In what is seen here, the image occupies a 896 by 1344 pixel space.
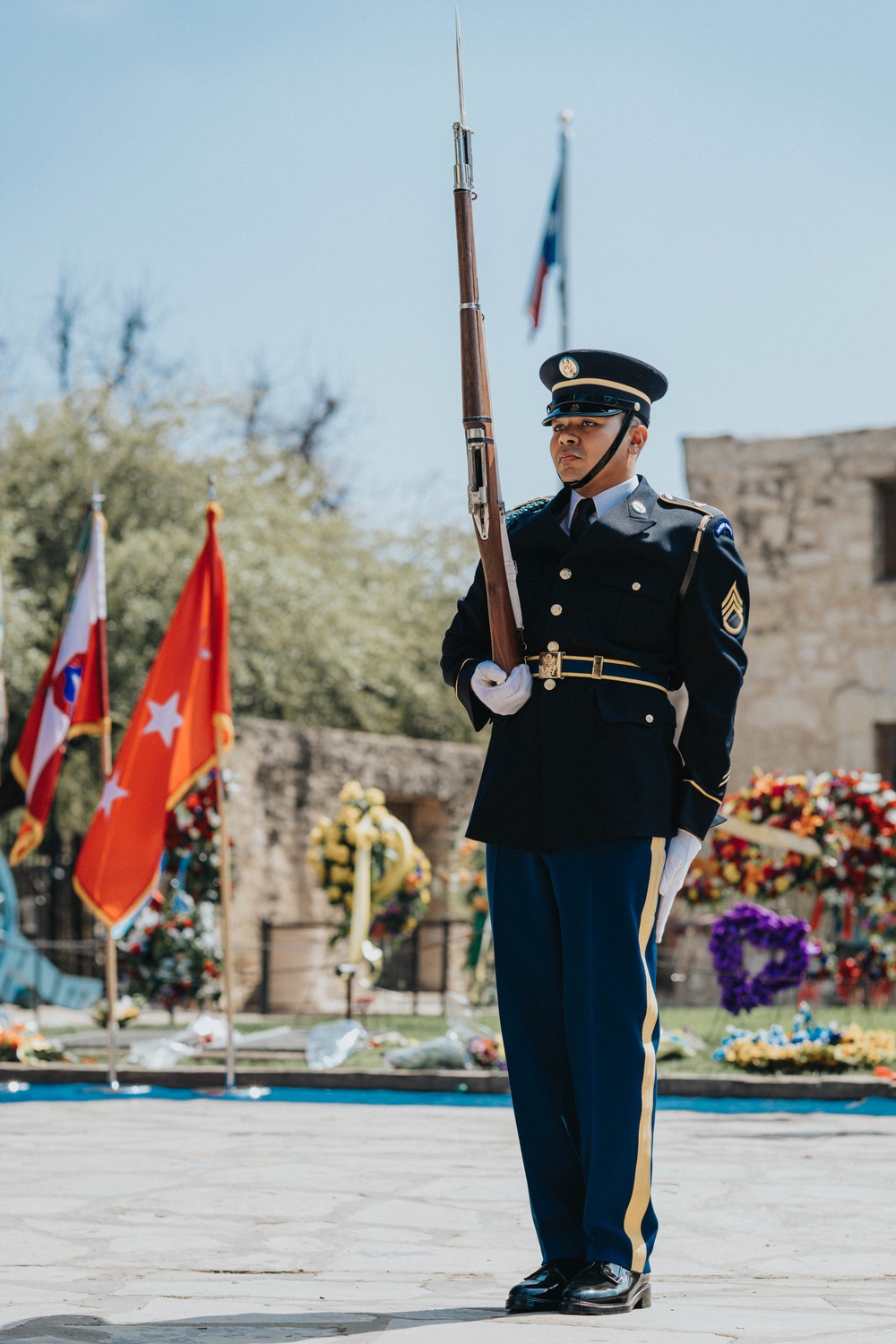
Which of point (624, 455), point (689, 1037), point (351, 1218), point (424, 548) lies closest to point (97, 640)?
point (689, 1037)

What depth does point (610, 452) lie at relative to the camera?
3578 millimetres

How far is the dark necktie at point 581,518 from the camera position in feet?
11.8

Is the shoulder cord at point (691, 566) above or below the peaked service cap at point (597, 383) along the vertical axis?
below

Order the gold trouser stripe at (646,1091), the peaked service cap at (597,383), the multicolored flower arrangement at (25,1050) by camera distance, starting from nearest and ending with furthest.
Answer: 1. the gold trouser stripe at (646,1091)
2. the peaked service cap at (597,383)
3. the multicolored flower arrangement at (25,1050)

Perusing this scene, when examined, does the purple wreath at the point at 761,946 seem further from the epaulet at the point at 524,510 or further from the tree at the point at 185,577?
the tree at the point at 185,577

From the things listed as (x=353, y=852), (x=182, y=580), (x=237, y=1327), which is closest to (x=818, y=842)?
(x=353, y=852)

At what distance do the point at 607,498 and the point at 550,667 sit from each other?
15.1 inches

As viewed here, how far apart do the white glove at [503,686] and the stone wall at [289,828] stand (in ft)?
33.4

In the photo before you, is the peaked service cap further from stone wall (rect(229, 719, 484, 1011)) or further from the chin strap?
stone wall (rect(229, 719, 484, 1011))

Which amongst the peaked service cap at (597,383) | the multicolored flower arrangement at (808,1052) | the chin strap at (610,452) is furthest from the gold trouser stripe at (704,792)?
the multicolored flower arrangement at (808,1052)

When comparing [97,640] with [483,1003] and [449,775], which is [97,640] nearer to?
[483,1003]

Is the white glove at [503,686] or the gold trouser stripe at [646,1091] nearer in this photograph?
the gold trouser stripe at [646,1091]

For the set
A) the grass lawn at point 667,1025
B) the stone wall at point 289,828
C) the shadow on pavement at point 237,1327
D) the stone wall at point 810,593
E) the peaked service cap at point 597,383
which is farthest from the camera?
the stone wall at point 810,593

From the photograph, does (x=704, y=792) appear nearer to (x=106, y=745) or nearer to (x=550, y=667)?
(x=550, y=667)
